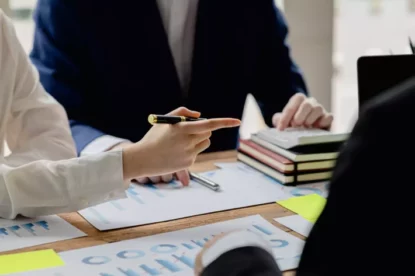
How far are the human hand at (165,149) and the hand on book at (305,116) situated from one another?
13.5 inches

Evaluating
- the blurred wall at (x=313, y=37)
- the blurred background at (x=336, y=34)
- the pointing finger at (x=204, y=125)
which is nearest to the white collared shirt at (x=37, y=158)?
the pointing finger at (x=204, y=125)

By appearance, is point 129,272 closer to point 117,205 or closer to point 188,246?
point 188,246

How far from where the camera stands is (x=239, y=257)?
0.73 meters

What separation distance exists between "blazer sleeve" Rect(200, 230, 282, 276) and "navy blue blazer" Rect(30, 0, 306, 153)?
30.9 inches

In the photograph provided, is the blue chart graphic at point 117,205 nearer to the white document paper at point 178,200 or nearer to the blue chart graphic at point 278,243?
the white document paper at point 178,200

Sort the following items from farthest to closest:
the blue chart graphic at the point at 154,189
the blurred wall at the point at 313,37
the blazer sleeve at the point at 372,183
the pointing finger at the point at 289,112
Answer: the blurred wall at the point at 313,37
the pointing finger at the point at 289,112
the blue chart graphic at the point at 154,189
the blazer sleeve at the point at 372,183

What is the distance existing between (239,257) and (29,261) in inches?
15.4

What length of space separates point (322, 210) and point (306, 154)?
2.69 feet

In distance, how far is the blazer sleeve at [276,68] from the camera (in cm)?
184

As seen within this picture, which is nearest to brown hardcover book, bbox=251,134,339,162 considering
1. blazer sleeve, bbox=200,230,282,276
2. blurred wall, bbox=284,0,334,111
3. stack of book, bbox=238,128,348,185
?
stack of book, bbox=238,128,348,185

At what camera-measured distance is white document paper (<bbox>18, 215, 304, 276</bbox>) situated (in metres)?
0.97

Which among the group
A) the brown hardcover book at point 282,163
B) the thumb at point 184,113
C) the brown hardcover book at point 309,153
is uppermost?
the thumb at point 184,113

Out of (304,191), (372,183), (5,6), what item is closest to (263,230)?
(304,191)

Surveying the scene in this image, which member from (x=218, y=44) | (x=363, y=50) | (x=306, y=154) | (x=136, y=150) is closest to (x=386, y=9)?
(x=363, y=50)
